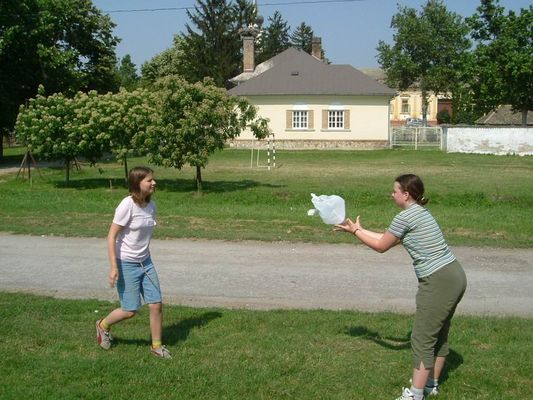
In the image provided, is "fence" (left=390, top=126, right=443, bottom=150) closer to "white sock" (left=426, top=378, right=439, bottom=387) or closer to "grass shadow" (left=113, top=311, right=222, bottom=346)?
"grass shadow" (left=113, top=311, right=222, bottom=346)

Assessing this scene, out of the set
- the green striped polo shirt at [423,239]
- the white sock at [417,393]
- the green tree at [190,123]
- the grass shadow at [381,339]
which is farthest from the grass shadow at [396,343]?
the green tree at [190,123]

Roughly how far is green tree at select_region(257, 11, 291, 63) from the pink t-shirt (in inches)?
3175

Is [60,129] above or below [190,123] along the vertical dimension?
below

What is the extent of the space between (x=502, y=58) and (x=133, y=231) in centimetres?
4788

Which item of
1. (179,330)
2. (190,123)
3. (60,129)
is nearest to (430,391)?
(179,330)

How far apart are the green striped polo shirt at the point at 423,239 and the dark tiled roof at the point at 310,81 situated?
43779 mm

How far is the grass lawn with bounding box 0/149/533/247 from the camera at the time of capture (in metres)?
12.6

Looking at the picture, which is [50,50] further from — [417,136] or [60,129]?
[417,136]

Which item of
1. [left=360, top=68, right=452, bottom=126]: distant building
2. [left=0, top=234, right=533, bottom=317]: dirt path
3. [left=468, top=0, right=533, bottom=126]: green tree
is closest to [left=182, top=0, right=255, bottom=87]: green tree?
[left=468, top=0, right=533, bottom=126]: green tree

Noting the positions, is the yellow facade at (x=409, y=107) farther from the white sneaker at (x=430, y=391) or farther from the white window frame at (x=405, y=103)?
the white sneaker at (x=430, y=391)

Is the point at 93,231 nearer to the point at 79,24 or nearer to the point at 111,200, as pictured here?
the point at 111,200

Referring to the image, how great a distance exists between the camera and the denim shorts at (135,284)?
570 cm

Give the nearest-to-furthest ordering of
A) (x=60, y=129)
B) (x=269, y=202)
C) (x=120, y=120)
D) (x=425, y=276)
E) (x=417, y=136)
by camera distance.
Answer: (x=425, y=276), (x=269, y=202), (x=120, y=120), (x=60, y=129), (x=417, y=136)

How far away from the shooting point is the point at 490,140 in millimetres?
40719
